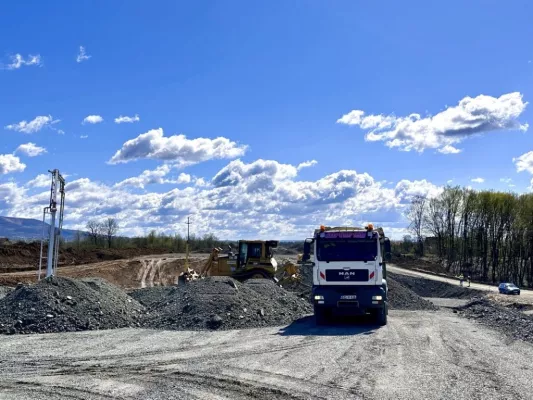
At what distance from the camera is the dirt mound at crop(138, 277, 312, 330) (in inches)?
747

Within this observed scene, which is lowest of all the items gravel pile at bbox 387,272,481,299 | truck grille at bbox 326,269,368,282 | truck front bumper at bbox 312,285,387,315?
gravel pile at bbox 387,272,481,299

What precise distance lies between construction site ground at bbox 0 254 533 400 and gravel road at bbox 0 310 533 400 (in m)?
0.02

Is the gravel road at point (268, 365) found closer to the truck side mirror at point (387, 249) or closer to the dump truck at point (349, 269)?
the dump truck at point (349, 269)

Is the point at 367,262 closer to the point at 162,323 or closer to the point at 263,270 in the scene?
the point at 162,323

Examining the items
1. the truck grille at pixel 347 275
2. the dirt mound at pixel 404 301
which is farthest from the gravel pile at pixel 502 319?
the truck grille at pixel 347 275

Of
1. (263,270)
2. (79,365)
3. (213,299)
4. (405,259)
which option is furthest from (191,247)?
(79,365)

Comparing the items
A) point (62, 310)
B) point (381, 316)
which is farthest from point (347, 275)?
point (62, 310)

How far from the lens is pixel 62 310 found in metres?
18.5

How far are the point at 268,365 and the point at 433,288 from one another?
47.4 metres

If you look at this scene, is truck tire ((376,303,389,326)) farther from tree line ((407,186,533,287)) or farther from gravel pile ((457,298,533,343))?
tree line ((407,186,533,287))

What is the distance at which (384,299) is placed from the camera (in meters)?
18.7

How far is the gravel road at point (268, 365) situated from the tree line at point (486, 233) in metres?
59.0

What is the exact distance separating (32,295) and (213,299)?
6006 millimetres

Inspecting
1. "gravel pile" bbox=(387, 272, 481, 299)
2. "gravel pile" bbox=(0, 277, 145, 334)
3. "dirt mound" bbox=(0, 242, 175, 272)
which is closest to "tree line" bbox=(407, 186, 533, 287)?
"gravel pile" bbox=(387, 272, 481, 299)
